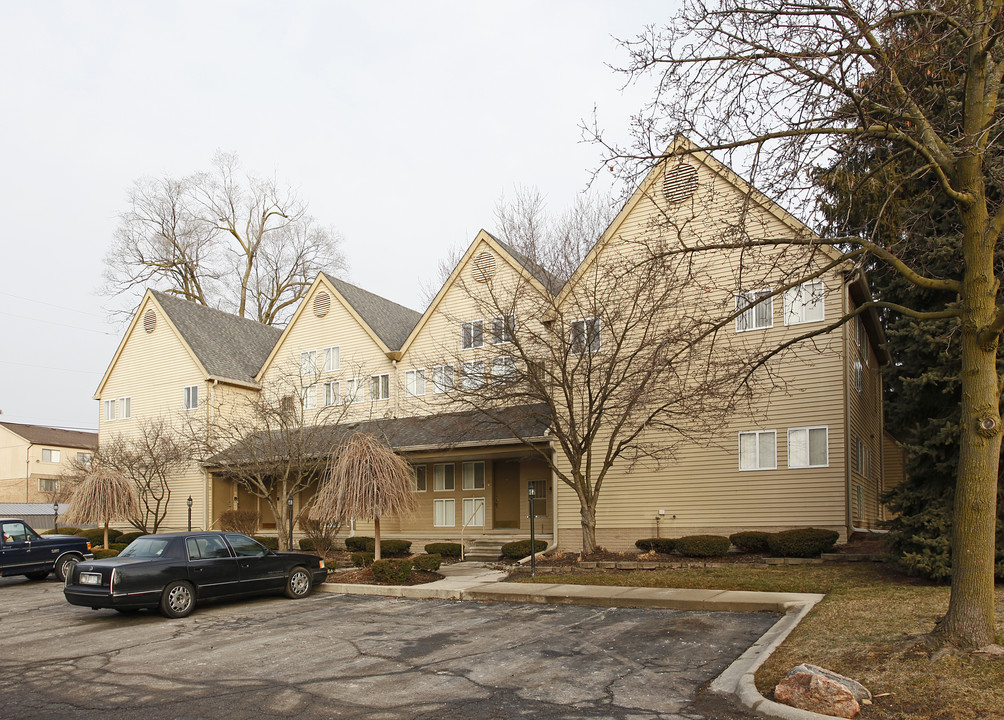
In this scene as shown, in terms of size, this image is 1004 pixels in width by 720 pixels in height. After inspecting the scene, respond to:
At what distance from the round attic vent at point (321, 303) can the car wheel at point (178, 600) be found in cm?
1764

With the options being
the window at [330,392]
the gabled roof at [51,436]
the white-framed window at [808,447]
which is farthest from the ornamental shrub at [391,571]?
the gabled roof at [51,436]

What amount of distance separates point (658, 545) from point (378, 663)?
11.4m

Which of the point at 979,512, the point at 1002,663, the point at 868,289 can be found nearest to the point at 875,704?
the point at 1002,663

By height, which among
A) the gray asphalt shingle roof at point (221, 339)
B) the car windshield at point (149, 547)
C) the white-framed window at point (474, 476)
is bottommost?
the car windshield at point (149, 547)

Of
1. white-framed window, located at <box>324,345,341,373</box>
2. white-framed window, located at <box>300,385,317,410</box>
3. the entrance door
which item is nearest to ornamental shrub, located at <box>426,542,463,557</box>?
the entrance door

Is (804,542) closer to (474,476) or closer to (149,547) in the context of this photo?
(474,476)

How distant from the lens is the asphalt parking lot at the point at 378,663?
327 inches

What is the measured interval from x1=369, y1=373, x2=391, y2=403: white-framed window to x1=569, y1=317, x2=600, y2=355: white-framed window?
10.7 metres

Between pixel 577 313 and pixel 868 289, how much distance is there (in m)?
7.76

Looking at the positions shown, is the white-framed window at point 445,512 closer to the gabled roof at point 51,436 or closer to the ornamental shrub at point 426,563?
the ornamental shrub at point 426,563

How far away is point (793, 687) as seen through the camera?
7.73 metres

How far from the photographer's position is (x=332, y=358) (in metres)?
30.9

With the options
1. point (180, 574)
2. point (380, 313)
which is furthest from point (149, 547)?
point (380, 313)

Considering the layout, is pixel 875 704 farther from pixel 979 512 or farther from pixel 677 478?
pixel 677 478
